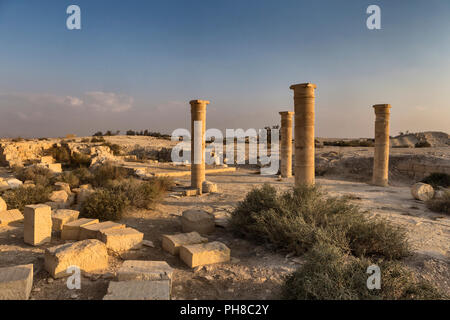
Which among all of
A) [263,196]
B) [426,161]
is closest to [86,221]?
[263,196]

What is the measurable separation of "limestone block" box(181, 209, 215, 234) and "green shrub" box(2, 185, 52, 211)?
429 cm

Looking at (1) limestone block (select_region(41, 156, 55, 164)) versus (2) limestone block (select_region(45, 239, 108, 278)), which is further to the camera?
(1) limestone block (select_region(41, 156, 55, 164))

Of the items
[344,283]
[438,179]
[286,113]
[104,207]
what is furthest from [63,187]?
[438,179]

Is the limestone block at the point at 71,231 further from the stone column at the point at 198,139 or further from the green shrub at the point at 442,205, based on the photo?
the green shrub at the point at 442,205

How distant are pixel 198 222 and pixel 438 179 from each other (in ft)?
42.3

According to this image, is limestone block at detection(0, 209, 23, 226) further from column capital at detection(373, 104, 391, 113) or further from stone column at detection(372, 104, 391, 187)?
column capital at detection(373, 104, 391, 113)

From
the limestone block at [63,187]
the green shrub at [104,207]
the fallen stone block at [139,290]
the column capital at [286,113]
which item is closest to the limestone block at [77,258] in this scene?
the fallen stone block at [139,290]

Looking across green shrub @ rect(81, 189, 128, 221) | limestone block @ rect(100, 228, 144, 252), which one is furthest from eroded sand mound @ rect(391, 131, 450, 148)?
limestone block @ rect(100, 228, 144, 252)

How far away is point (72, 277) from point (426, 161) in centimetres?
1750

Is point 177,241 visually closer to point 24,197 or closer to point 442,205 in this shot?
point 24,197

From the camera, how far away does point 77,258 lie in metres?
3.86

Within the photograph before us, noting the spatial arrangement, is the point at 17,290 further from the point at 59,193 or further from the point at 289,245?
the point at 59,193

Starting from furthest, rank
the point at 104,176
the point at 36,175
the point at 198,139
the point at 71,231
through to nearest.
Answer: the point at 104,176, the point at 198,139, the point at 36,175, the point at 71,231

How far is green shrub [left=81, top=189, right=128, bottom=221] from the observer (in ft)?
21.3
